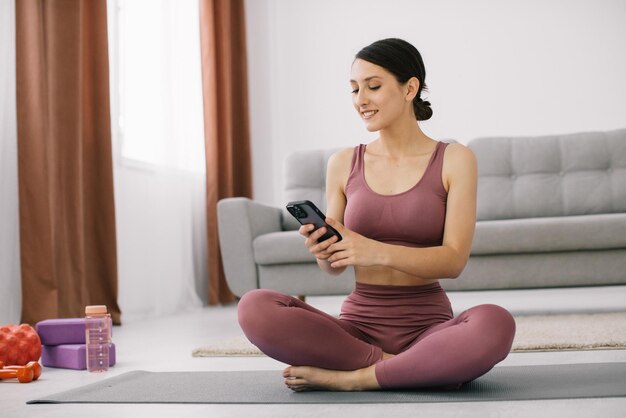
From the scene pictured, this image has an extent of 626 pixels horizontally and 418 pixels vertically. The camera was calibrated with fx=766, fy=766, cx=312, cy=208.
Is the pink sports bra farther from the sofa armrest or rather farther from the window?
the window

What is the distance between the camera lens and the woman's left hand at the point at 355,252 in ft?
4.67

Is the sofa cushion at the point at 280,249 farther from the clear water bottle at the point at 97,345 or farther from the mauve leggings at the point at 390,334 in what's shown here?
the mauve leggings at the point at 390,334

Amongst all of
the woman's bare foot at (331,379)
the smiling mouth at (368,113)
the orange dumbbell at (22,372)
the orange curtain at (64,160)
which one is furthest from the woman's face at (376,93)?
the orange curtain at (64,160)

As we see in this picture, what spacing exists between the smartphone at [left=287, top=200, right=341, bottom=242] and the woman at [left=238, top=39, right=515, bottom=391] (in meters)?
0.01

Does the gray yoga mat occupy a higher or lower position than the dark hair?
lower

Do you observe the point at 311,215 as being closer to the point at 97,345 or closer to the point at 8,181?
the point at 97,345

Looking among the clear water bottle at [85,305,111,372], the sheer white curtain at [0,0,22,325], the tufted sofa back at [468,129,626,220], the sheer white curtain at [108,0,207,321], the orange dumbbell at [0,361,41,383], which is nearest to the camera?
the orange dumbbell at [0,361,41,383]

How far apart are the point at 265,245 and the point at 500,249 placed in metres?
1.06

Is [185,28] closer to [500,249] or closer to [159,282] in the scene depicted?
[159,282]

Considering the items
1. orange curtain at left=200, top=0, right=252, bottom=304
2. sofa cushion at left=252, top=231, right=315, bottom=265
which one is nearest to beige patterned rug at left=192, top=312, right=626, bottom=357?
sofa cushion at left=252, top=231, right=315, bottom=265

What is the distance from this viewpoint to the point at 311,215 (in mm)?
1433

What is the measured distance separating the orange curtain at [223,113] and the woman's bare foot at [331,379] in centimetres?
345

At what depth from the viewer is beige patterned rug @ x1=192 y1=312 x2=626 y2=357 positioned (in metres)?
2.16

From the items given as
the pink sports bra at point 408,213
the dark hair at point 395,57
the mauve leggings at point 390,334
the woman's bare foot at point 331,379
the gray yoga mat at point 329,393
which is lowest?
the gray yoga mat at point 329,393
